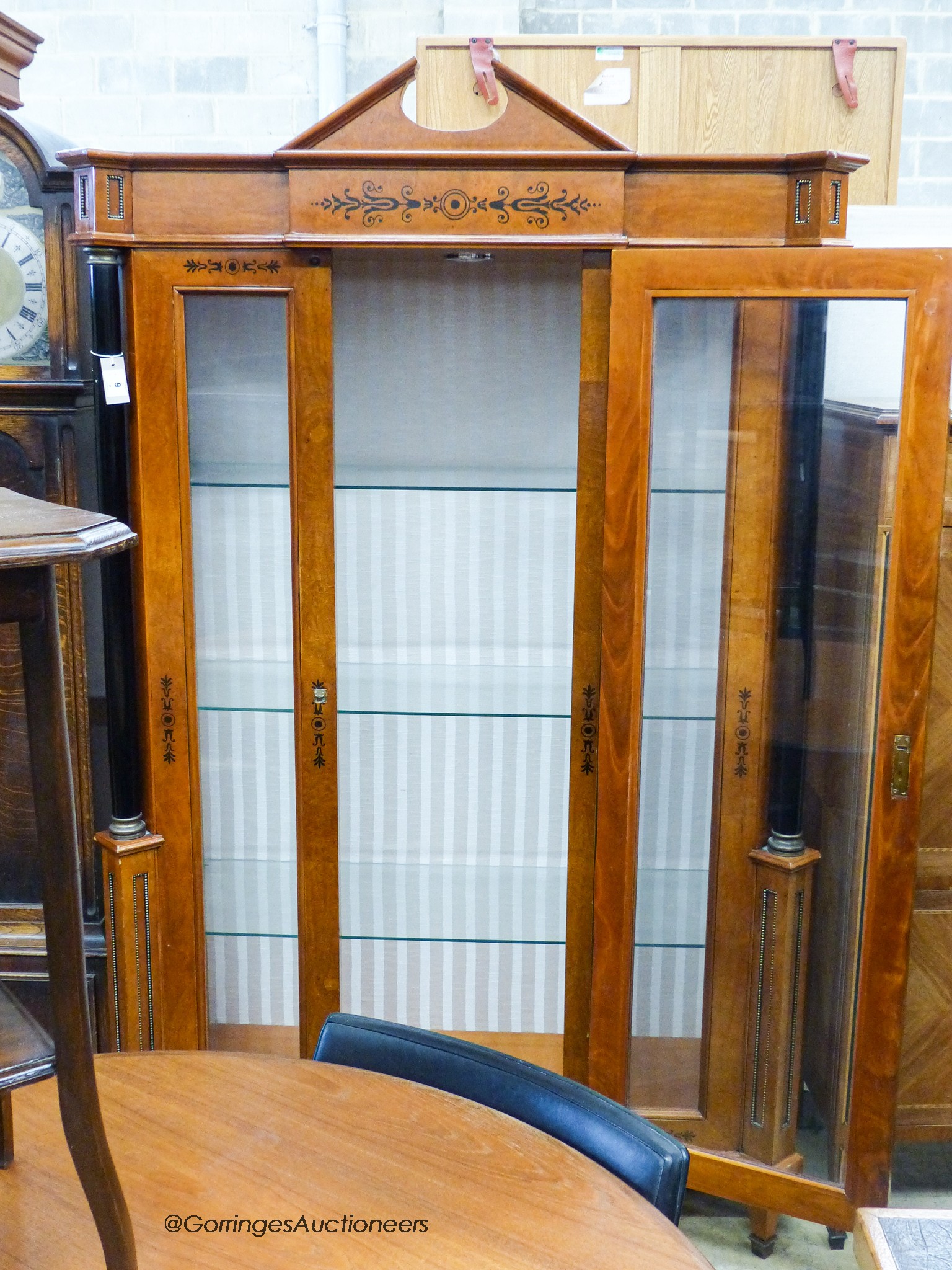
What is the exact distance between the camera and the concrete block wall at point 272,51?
384 cm

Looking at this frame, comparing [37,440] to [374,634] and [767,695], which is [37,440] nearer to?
[374,634]

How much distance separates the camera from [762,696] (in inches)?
88.3

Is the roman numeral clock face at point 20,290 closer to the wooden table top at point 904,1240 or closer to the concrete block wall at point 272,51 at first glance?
the concrete block wall at point 272,51

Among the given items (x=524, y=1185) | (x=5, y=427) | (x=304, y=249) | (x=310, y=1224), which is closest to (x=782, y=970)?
(x=524, y=1185)

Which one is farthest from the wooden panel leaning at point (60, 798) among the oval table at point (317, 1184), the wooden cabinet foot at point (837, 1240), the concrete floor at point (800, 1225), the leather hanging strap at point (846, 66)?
the leather hanging strap at point (846, 66)

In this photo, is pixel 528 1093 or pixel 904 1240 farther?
pixel 904 1240

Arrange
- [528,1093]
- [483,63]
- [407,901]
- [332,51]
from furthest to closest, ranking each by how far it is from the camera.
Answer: [332,51], [483,63], [407,901], [528,1093]

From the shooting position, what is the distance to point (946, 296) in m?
1.94

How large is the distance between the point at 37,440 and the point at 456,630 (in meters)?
0.89

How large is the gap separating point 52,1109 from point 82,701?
3.84 feet

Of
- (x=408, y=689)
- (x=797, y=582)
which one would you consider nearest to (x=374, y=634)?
(x=408, y=689)

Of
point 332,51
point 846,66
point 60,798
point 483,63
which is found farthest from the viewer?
point 332,51

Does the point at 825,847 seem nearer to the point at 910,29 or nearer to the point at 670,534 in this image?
the point at 670,534

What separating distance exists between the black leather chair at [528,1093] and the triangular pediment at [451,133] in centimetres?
140
